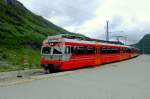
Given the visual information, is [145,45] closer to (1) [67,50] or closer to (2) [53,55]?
(1) [67,50]

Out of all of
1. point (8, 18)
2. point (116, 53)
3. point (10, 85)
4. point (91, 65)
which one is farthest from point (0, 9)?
point (10, 85)

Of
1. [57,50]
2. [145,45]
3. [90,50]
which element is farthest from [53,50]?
[145,45]

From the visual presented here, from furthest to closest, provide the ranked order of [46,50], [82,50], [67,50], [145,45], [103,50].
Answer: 1. [145,45]
2. [103,50]
3. [82,50]
4. [46,50]
5. [67,50]

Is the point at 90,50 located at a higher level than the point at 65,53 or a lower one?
higher

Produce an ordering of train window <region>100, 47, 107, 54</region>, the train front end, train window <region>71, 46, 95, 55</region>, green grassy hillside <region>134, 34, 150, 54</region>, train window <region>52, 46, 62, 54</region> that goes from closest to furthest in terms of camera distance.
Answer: the train front end, train window <region>52, 46, 62, 54</region>, train window <region>71, 46, 95, 55</region>, train window <region>100, 47, 107, 54</region>, green grassy hillside <region>134, 34, 150, 54</region>

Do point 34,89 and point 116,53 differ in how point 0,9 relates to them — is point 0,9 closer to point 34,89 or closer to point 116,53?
point 116,53

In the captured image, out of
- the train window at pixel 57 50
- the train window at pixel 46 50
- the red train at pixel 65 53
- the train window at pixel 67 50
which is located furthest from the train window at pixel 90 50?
Answer: the train window at pixel 57 50

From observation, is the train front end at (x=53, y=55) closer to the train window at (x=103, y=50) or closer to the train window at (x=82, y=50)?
the train window at (x=82, y=50)

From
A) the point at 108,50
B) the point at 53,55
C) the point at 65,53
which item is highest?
the point at 108,50

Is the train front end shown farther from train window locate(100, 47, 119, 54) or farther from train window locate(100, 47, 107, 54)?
train window locate(100, 47, 119, 54)

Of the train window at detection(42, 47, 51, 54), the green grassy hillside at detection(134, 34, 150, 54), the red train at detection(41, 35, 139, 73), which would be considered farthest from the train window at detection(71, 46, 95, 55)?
the green grassy hillside at detection(134, 34, 150, 54)

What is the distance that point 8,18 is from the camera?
57125 millimetres

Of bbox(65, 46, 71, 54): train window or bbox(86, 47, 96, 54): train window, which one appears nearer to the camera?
bbox(65, 46, 71, 54): train window

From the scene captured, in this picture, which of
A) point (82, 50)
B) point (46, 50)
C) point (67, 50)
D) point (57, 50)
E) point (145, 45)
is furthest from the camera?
point (145, 45)
